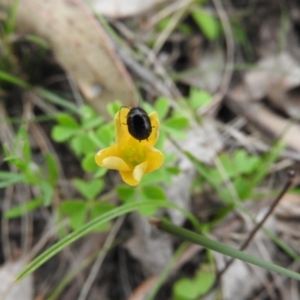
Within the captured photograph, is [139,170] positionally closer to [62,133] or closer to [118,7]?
[62,133]

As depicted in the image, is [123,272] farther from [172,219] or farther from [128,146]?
[128,146]

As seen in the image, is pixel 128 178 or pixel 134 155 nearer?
pixel 128 178

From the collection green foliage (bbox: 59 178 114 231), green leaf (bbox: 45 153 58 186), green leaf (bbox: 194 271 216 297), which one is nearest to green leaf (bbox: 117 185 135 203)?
green foliage (bbox: 59 178 114 231)

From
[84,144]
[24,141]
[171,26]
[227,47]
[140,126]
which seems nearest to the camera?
[140,126]

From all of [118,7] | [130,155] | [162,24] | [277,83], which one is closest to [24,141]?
[130,155]

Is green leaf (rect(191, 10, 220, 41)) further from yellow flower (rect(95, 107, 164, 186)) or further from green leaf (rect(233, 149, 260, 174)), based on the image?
yellow flower (rect(95, 107, 164, 186))

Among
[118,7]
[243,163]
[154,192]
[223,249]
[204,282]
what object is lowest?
[204,282]

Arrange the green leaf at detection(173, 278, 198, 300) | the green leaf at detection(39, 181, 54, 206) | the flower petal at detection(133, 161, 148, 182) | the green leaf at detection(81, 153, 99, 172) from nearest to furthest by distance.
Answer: the flower petal at detection(133, 161, 148, 182)
the green leaf at detection(81, 153, 99, 172)
the green leaf at detection(39, 181, 54, 206)
the green leaf at detection(173, 278, 198, 300)
